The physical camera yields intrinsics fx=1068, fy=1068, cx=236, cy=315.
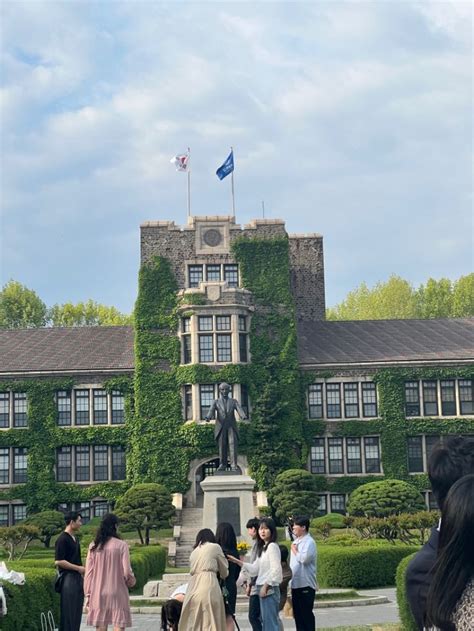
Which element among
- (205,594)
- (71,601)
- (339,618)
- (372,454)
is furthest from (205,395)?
(205,594)

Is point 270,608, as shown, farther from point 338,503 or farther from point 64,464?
point 64,464

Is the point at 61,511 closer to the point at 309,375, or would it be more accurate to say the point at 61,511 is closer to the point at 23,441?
the point at 23,441

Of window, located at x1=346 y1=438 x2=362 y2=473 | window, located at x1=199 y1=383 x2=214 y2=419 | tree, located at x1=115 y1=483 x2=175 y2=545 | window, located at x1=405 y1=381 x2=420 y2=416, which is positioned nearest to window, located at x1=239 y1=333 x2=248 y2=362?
window, located at x1=199 y1=383 x2=214 y2=419

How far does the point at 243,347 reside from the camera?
52.6m

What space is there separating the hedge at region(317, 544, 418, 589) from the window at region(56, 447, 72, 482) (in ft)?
82.4

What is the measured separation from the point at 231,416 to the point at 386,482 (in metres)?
15.4

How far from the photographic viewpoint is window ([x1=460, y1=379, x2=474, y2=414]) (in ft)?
172

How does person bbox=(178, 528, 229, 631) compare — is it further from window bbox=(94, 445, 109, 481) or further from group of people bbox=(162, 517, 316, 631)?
window bbox=(94, 445, 109, 481)

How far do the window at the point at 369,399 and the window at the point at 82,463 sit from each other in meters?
13.7

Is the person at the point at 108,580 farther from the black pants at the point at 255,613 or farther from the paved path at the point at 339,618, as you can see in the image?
the paved path at the point at 339,618

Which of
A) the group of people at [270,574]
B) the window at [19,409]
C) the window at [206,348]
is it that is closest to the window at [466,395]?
the window at [206,348]

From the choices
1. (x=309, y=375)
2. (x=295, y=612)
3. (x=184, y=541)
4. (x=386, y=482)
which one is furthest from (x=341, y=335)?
(x=295, y=612)

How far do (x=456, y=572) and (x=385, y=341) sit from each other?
50774 millimetres

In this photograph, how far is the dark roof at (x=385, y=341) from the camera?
53.0 metres
